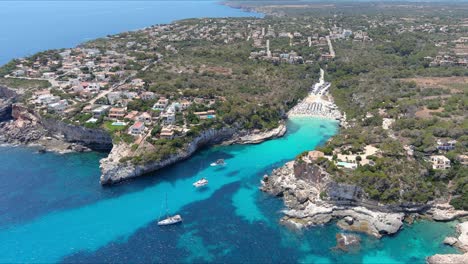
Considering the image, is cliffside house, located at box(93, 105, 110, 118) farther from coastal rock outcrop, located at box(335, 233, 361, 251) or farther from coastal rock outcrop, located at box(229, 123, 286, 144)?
coastal rock outcrop, located at box(335, 233, 361, 251)

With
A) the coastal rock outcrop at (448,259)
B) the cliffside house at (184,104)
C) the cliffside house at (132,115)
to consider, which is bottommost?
the coastal rock outcrop at (448,259)

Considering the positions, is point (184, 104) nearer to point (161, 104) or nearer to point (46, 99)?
point (161, 104)

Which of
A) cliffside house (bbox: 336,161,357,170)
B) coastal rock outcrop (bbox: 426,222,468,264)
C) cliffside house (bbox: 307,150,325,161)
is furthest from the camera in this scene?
cliffside house (bbox: 307,150,325,161)

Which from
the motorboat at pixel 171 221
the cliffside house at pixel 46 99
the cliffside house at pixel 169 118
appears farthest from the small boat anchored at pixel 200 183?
the cliffside house at pixel 46 99

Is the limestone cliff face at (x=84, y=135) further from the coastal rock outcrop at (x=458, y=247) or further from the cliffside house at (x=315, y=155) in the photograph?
the coastal rock outcrop at (x=458, y=247)

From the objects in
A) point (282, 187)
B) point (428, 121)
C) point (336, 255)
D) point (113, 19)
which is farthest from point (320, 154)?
point (113, 19)

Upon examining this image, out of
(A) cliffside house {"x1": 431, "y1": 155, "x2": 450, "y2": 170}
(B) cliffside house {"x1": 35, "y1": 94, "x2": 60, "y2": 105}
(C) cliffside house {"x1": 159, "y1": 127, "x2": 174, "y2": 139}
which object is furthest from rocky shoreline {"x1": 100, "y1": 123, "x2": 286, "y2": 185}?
(A) cliffside house {"x1": 431, "y1": 155, "x2": 450, "y2": 170}

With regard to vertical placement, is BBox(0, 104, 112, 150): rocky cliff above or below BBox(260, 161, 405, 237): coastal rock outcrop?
above

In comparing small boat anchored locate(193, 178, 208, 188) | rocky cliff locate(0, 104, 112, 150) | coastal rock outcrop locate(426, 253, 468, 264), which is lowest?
coastal rock outcrop locate(426, 253, 468, 264)
